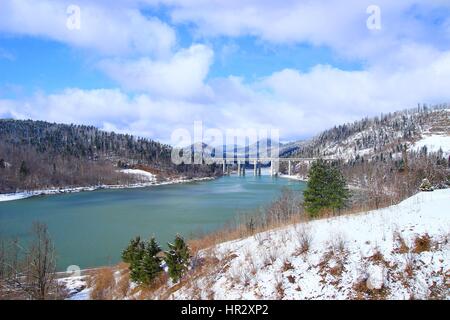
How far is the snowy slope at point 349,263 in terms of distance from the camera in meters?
7.08

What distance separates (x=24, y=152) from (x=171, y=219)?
10708 cm

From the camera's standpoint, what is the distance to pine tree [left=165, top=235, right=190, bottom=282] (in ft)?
38.4

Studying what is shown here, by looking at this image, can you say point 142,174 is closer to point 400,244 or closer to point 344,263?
point 344,263

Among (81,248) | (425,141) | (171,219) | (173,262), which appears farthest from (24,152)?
(425,141)

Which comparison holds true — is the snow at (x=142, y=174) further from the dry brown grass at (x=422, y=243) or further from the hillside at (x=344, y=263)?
the dry brown grass at (x=422, y=243)

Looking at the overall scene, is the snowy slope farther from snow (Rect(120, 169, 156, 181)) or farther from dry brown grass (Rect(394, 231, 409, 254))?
snow (Rect(120, 169, 156, 181))

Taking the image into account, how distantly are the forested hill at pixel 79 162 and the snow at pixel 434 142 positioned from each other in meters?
91.6

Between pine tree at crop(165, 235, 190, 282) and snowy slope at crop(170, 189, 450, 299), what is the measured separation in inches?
51.9

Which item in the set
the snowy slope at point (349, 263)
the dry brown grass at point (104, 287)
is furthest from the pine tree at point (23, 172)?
the snowy slope at point (349, 263)

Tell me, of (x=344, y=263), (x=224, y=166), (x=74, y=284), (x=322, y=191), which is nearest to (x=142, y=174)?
(x=224, y=166)

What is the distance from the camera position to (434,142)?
159125mm
